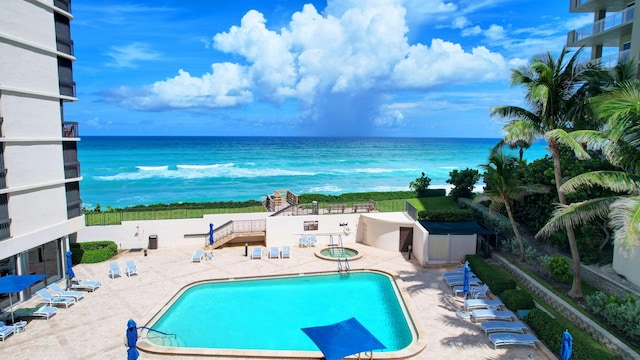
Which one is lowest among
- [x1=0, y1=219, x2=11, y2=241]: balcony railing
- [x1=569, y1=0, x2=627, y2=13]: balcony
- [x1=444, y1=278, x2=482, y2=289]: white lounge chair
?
[x1=444, y1=278, x2=482, y2=289]: white lounge chair

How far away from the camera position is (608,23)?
75.0 feet

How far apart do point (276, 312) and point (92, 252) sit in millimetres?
11138

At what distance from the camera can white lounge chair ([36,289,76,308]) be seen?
14602mm

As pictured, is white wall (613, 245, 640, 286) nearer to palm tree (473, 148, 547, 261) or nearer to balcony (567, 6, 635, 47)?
palm tree (473, 148, 547, 261)

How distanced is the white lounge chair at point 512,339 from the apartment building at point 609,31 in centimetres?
1588

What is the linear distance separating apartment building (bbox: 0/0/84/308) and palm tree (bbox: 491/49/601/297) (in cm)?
1845

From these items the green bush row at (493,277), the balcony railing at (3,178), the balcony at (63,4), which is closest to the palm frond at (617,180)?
the green bush row at (493,277)

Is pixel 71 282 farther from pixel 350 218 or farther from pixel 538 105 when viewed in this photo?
pixel 538 105

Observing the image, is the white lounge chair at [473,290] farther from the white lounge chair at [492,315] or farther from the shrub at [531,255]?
the shrub at [531,255]

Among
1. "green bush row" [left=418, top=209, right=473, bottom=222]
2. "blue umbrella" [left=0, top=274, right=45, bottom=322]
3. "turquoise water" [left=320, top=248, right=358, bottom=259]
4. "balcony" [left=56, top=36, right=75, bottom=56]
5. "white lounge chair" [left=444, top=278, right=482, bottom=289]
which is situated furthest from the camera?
"green bush row" [left=418, top=209, right=473, bottom=222]

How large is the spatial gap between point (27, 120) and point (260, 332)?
12.2 m

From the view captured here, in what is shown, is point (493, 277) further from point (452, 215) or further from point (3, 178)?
point (3, 178)

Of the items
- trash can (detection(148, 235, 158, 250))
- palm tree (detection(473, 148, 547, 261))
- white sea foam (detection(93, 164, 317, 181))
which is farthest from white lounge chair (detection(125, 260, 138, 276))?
white sea foam (detection(93, 164, 317, 181))

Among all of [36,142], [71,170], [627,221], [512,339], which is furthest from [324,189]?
[627,221]
